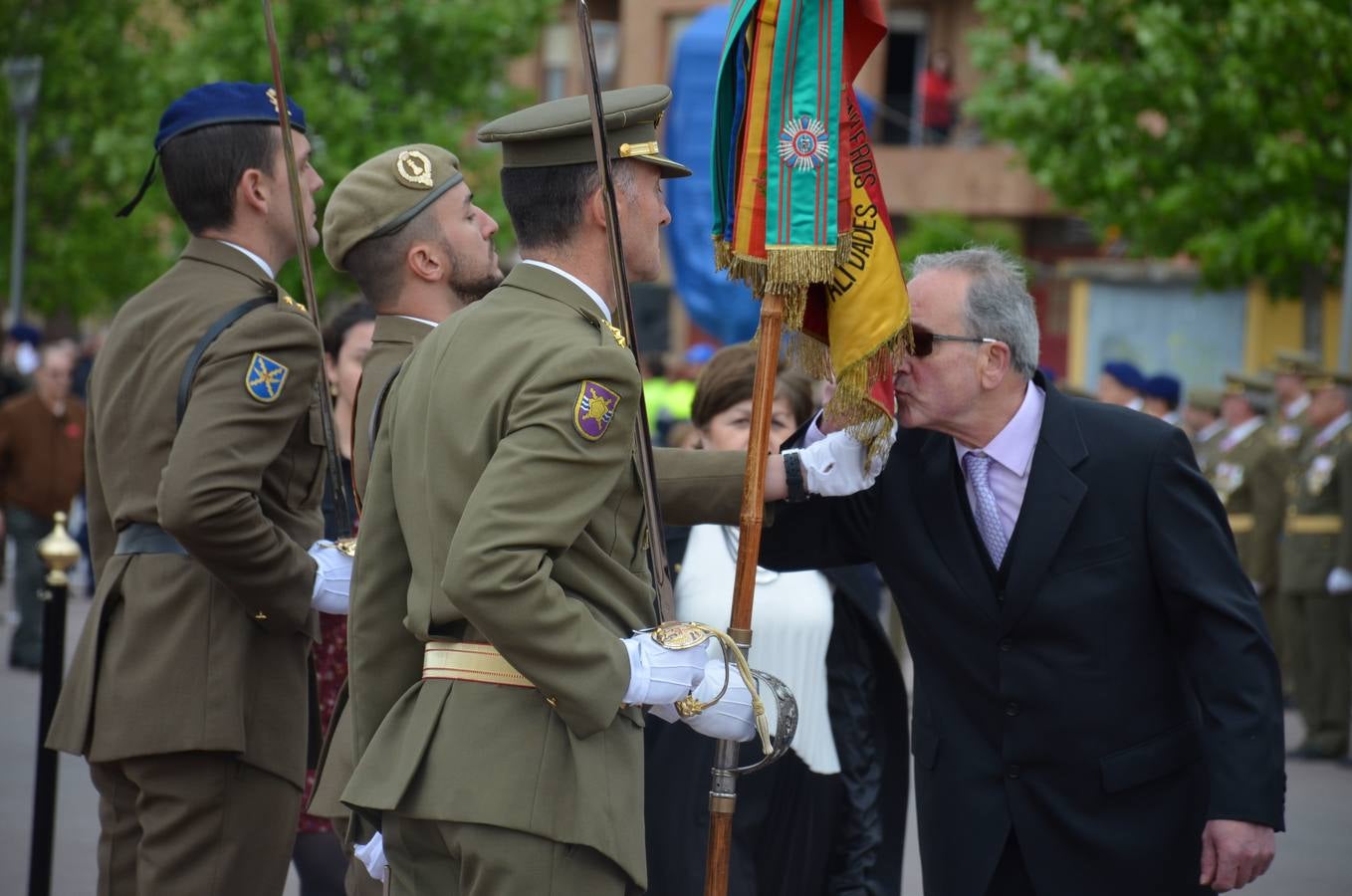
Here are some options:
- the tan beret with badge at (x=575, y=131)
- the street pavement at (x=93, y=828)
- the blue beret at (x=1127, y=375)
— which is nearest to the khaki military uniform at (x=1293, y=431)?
the blue beret at (x=1127, y=375)

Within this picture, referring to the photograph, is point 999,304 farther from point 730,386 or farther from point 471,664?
point 471,664

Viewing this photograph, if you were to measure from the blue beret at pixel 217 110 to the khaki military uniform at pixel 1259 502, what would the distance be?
9.70m

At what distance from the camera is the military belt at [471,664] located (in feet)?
9.85

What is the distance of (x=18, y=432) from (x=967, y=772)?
1001 cm

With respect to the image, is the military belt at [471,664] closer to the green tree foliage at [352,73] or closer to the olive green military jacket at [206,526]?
the olive green military jacket at [206,526]

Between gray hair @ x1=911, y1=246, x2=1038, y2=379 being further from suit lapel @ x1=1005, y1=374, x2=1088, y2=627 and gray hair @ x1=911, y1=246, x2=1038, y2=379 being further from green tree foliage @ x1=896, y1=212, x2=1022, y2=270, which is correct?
green tree foliage @ x1=896, y1=212, x2=1022, y2=270

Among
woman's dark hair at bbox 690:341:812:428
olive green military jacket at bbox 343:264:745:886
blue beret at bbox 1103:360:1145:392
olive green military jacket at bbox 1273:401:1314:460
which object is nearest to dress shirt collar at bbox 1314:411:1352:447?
olive green military jacket at bbox 1273:401:1314:460

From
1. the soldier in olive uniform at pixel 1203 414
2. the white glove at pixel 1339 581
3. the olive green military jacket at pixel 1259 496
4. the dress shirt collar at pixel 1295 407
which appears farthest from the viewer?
the soldier in olive uniform at pixel 1203 414

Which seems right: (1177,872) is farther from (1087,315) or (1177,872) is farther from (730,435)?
(1087,315)

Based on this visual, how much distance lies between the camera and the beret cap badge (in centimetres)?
420

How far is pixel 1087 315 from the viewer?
20578 mm

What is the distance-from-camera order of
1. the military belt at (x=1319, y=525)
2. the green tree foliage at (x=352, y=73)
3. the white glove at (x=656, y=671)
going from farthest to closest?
the green tree foliage at (x=352, y=73), the military belt at (x=1319, y=525), the white glove at (x=656, y=671)

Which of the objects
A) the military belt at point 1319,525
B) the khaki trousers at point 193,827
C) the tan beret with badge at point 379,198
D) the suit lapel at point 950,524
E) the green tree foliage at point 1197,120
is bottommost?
the military belt at point 1319,525

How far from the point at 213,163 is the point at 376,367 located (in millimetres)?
664
